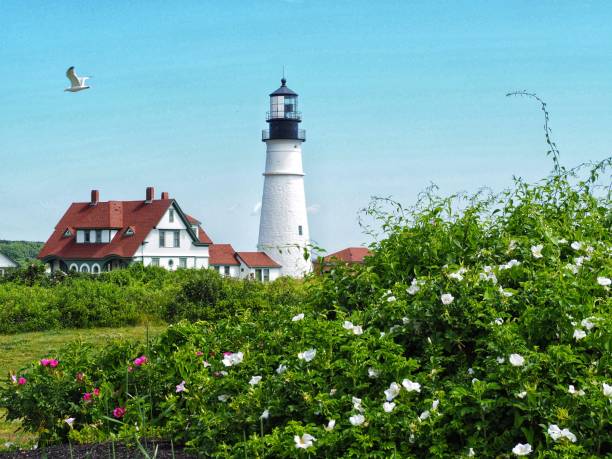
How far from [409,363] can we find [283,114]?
40.9m

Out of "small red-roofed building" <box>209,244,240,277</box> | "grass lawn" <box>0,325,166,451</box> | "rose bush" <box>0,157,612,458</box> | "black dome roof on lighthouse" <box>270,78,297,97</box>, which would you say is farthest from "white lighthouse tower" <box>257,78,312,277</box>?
"rose bush" <box>0,157,612,458</box>

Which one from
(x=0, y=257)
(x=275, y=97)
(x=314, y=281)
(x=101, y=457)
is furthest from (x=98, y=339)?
(x=0, y=257)

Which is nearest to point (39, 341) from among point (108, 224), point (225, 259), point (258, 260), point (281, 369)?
point (281, 369)

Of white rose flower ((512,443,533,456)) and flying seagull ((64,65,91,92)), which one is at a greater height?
flying seagull ((64,65,91,92))

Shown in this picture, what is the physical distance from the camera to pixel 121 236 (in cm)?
4759

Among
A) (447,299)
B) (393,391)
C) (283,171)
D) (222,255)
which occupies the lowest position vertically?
(393,391)

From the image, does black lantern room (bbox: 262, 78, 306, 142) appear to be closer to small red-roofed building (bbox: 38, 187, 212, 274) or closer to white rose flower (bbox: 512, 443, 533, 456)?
small red-roofed building (bbox: 38, 187, 212, 274)

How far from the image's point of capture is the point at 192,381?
5.47 m

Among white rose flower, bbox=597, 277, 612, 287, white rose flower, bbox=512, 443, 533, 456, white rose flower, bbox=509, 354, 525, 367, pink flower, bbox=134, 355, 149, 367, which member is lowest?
white rose flower, bbox=512, 443, 533, 456

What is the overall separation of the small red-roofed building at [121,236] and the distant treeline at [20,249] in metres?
12.0

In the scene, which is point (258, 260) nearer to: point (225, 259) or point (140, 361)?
point (225, 259)

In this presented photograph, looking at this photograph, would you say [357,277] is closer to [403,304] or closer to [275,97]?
[403,304]

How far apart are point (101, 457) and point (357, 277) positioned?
86.7 inches

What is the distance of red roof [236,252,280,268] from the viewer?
5212 cm
